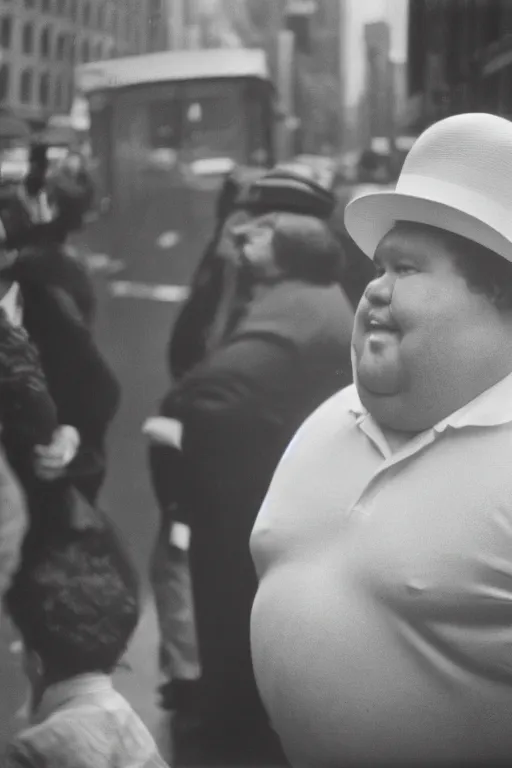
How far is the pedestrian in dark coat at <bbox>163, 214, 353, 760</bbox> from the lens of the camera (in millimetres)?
2008

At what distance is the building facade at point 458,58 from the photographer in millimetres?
1983

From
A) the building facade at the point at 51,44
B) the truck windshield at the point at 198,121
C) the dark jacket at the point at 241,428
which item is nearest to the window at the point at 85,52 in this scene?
the building facade at the point at 51,44

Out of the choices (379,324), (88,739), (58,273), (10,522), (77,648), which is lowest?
(88,739)

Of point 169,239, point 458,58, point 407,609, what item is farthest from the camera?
point 169,239

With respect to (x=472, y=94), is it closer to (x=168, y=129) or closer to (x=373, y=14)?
(x=373, y=14)

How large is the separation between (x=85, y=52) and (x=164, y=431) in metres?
0.76

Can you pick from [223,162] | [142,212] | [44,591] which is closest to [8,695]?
[44,591]

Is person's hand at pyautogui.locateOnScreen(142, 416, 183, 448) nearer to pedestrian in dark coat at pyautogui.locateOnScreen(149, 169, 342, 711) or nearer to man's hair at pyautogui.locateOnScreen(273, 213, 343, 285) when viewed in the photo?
pedestrian in dark coat at pyautogui.locateOnScreen(149, 169, 342, 711)

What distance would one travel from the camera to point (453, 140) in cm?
131

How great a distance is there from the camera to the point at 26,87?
85.0 inches

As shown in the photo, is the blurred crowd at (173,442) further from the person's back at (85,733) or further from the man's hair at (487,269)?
the man's hair at (487,269)

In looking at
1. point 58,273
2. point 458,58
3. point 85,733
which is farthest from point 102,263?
point 85,733

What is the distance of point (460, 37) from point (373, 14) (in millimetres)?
167

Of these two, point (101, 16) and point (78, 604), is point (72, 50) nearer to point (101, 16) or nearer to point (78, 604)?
point (101, 16)
